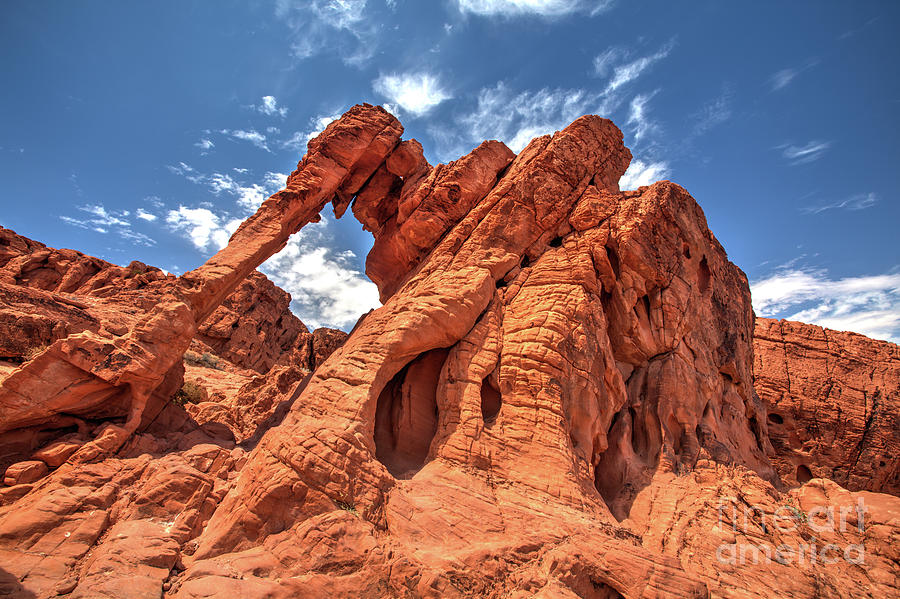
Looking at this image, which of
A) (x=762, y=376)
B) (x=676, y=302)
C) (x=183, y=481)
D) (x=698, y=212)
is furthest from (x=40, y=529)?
(x=762, y=376)

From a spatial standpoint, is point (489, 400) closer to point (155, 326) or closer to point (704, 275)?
point (155, 326)

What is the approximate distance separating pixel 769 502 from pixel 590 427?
162 inches

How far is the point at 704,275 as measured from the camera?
55.1ft

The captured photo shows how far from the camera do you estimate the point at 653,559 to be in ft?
22.5

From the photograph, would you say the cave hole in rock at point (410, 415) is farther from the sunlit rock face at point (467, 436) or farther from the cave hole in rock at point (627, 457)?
the cave hole in rock at point (627, 457)

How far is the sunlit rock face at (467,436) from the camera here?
6.35 metres

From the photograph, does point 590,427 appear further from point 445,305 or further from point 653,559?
point 445,305

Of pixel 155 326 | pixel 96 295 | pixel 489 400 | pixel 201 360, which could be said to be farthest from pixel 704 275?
pixel 96 295

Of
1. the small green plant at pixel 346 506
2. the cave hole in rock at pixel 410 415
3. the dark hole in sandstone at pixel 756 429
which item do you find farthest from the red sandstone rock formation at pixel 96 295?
the dark hole in sandstone at pixel 756 429

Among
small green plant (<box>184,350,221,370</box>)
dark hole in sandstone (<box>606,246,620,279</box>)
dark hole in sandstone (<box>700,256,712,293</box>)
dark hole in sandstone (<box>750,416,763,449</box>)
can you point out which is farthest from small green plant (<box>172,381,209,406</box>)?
dark hole in sandstone (<box>750,416,763,449</box>)

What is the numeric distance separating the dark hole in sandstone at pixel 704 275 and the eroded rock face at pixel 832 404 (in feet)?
39.6

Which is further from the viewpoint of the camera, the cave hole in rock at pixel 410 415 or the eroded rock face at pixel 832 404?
the eroded rock face at pixel 832 404

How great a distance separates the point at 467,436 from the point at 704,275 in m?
13.8

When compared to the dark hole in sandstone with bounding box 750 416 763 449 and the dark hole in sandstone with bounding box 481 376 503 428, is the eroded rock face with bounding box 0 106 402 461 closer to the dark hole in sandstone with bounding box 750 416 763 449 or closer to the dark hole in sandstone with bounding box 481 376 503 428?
the dark hole in sandstone with bounding box 481 376 503 428
